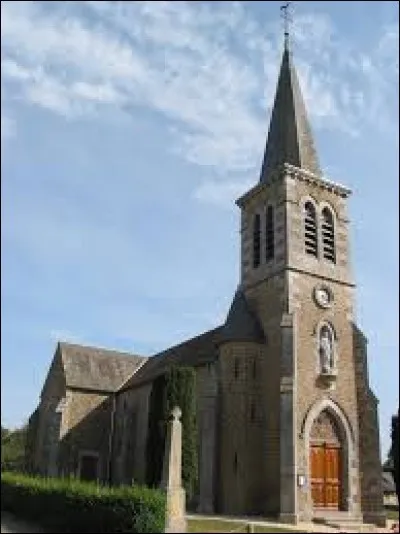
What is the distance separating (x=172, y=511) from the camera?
18.6 metres

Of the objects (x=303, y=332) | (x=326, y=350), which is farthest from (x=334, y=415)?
(x=303, y=332)

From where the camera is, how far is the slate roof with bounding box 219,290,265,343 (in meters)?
28.8

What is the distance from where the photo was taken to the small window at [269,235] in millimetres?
31286

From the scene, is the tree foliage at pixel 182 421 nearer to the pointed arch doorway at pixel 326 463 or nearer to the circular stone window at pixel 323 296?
the pointed arch doorway at pixel 326 463

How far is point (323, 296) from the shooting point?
1176 inches

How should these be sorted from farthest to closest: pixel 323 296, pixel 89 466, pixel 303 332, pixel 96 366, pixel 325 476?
pixel 96 366 < pixel 89 466 < pixel 323 296 < pixel 303 332 < pixel 325 476

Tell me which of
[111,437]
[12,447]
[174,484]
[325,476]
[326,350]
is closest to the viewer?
[174,484]

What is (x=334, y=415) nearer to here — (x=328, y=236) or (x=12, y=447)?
(x=328, y=236)

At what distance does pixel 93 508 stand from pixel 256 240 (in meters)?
17.9

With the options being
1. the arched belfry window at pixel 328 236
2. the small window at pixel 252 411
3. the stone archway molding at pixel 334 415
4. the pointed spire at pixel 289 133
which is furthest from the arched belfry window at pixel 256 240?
the stone archway molding at pixel 334 415

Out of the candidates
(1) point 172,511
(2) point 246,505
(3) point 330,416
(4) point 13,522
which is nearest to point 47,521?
(4) point 13,522

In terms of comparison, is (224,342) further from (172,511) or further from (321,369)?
(172,511)

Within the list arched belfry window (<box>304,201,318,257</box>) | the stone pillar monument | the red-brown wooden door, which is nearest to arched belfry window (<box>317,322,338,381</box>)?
the red-brown wooden door

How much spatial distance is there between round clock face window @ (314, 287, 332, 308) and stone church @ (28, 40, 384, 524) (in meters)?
0.07
